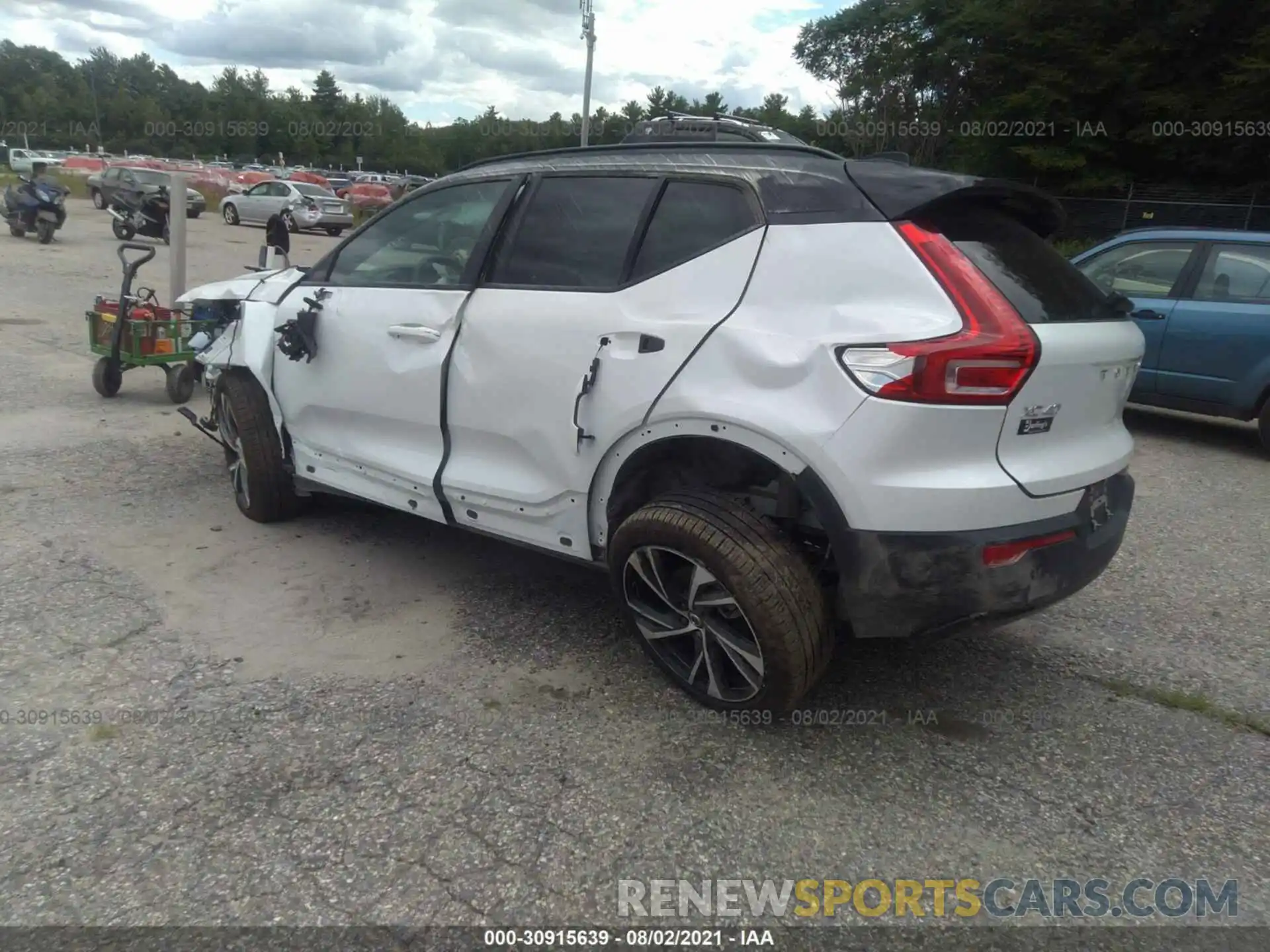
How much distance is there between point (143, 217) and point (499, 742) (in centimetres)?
1668

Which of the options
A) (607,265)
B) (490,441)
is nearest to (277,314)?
(490,441)

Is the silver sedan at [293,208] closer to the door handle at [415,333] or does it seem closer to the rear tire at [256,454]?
the rear tire at [256,454]

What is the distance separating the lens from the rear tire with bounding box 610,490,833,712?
282cm

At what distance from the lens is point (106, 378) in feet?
23.8

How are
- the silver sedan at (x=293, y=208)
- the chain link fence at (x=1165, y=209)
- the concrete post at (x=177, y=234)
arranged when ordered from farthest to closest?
the silver sedan at (x=293, y=208), the chain link fence at (x=1165, y=209), the concrete post at (x=177, y=234)

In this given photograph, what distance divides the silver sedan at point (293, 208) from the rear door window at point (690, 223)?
2531cm

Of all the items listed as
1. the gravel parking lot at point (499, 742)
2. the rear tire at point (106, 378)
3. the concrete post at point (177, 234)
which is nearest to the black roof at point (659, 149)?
the gravel parking lot at point (499, 742)

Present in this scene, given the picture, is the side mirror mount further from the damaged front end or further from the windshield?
the windshield

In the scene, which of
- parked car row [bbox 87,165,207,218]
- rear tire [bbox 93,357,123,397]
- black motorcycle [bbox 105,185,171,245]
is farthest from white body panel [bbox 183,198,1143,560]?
parked car row [bbox 87,165,207,218]

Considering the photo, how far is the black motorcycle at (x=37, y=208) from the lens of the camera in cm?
1816

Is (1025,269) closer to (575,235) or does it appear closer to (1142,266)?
(575,235)

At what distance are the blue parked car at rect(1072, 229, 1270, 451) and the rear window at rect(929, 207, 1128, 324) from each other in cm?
439

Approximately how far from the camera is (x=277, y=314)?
4.47 m

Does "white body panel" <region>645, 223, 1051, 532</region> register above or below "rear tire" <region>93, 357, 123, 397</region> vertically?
above
